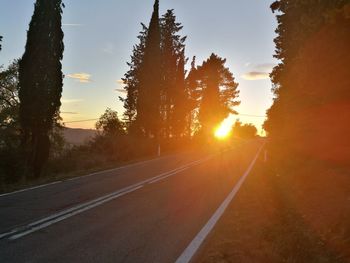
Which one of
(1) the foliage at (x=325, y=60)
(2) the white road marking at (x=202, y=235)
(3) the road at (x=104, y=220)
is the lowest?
(2) the white road marking at (x=202, y=235)

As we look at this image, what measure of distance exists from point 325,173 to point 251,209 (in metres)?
7.33

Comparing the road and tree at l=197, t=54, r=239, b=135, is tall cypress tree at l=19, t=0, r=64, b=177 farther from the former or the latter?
tree at l=197, t=54, r=239, b=135

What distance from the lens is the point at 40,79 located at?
25.9 m

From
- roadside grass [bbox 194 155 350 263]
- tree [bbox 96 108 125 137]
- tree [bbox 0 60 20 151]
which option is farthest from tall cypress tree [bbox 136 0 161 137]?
roadside grass [bbox 194 155 350 263]

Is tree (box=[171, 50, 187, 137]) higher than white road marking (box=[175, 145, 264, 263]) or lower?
higher

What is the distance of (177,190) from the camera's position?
47.3ft

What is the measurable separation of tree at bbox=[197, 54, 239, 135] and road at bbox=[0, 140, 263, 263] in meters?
52.3

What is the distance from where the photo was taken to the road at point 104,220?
21.8 ft

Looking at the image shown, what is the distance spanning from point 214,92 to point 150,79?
101ft

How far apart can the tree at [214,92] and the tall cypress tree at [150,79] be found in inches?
1074

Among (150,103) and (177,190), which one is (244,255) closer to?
(177,190)

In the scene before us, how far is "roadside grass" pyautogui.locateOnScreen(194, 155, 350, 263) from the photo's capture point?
22.8 ft

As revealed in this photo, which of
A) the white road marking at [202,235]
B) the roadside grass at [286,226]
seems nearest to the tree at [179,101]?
the roadside grass at [286,226]

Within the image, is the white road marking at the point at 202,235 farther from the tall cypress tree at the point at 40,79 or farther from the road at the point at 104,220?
the tall cypress tree at the point at 40,79
